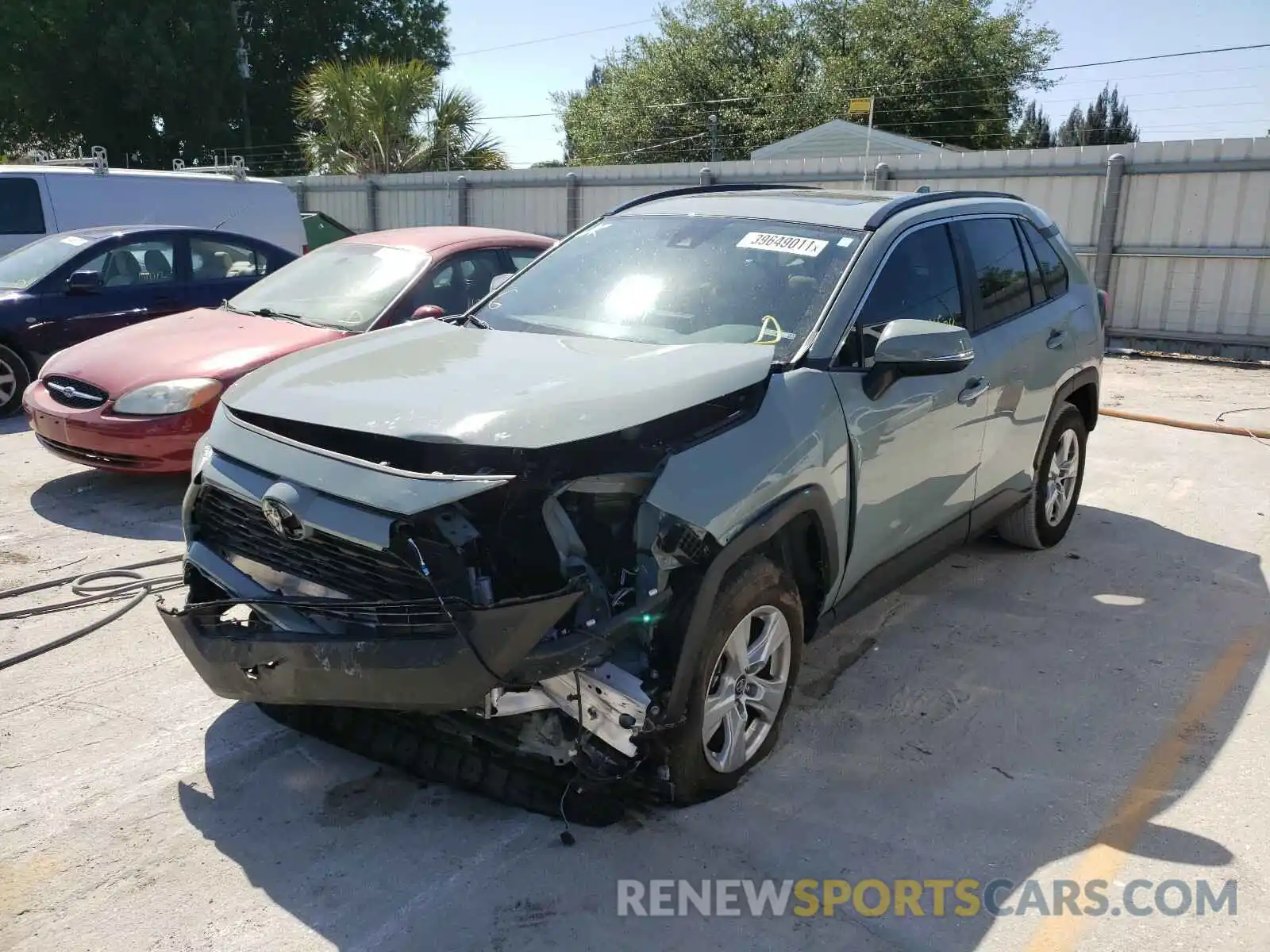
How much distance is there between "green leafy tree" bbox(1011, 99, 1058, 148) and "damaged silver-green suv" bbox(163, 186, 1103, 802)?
1383 inches

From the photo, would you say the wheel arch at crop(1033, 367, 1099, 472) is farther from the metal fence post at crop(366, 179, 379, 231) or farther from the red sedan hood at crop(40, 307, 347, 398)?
the metal fence post at crop(366, 179, 379, 231)

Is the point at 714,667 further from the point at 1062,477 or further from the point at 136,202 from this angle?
the point at 136,202

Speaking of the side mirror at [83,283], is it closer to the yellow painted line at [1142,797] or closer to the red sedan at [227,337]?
the red sedan at [227,337]

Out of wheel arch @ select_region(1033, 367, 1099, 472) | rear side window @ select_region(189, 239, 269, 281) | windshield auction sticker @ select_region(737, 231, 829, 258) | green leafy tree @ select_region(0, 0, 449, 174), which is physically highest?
green leafy tree @ select_region(0, 0, 449, 174)

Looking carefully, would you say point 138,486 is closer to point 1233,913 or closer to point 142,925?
point 142,925

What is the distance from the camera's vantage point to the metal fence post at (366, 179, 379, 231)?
65.6 feet

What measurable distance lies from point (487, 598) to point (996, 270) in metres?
→ 3.19

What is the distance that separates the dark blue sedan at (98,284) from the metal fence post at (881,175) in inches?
329

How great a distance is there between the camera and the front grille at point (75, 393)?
6125 millimetres

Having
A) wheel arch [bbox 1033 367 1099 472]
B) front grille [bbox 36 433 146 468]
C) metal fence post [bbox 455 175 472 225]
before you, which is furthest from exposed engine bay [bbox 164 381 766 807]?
metal fence post [bbox 455 175 472 225]

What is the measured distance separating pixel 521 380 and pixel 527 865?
1.42 meters

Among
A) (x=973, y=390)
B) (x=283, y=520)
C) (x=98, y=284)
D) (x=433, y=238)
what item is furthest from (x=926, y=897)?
(x=98, y=284)

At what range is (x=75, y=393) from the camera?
6234 mm

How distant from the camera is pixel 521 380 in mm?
3219
